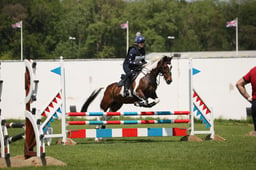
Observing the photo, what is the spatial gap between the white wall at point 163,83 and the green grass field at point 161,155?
11715 millimetres

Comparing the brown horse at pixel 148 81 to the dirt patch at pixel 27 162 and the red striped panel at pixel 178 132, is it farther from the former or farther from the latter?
the dirt patch at pixel 27 162

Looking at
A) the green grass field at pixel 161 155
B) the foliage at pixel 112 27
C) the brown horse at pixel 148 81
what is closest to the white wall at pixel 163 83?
the brown horse at pixel 148 81

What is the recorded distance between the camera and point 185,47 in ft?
276

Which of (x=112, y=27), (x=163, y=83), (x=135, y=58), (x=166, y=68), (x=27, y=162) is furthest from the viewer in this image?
(x=112, y=27)

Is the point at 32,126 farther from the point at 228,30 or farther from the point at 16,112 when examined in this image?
the point at 228,30

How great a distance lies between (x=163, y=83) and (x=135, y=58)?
457 inches

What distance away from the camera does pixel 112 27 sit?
85.4 meters

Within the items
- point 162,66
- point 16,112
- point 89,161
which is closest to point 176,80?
point 16,112

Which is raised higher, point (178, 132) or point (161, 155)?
point (178, 132)

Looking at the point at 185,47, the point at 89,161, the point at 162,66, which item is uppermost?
the point at 185,47

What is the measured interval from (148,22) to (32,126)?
79906 millimetres

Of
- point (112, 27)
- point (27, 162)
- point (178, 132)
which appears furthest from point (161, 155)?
point (112, 27)

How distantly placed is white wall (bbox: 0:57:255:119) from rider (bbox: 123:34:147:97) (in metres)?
9.75

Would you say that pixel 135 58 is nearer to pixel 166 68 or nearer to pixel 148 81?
pixel 148 81
